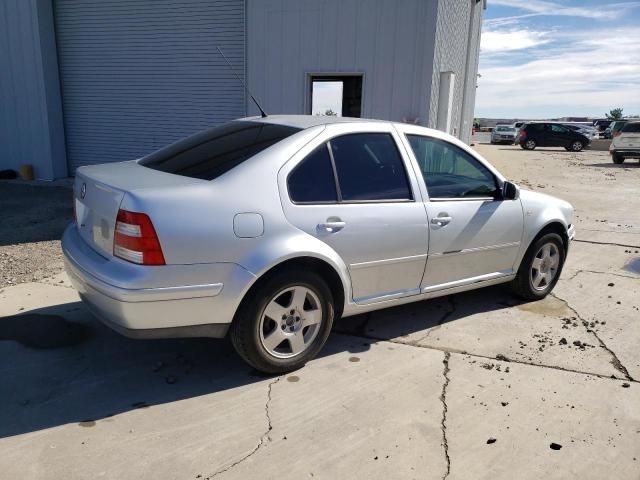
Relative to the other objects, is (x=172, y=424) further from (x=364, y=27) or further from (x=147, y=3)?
(x=147, y=3)

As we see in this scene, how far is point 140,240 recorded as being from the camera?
2941 millimetres

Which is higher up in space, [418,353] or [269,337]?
[269,337]

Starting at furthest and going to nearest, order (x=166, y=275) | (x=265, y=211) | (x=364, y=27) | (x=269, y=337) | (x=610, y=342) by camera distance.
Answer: (x=364, y=27) → (x=610, y=342) → (x=269, y=337) → (x=265, y=211) → (x=166, y=275)

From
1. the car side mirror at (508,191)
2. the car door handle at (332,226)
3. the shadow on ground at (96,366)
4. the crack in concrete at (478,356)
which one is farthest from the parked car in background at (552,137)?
the car door handle at (332,226)

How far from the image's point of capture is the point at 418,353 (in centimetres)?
403

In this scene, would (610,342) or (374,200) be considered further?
(610,342)

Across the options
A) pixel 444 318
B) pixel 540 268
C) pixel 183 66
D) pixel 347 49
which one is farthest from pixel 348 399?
pixel 183 66

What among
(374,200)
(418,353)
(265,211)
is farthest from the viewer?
(418,353)

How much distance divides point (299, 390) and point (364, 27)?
7475 mm

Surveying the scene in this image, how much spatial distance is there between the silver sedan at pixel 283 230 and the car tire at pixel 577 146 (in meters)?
30.1

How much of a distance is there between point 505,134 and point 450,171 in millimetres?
35754

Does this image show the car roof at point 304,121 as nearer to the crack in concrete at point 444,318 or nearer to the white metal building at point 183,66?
the crack in concrete at point 444,318

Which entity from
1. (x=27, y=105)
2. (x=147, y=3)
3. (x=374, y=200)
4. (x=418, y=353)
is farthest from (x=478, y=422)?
(x=27, y=105)

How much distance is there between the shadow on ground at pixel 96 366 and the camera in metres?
3.18
